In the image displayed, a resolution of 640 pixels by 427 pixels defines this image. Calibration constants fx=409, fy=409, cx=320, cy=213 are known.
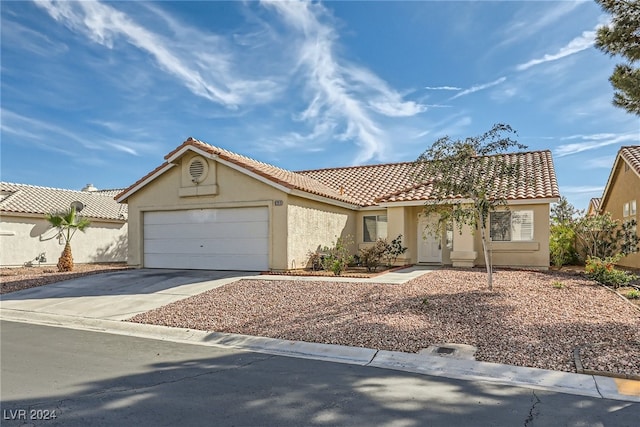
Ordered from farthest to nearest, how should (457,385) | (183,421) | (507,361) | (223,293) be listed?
(223,293), (507,361), (457,385), (183,421)

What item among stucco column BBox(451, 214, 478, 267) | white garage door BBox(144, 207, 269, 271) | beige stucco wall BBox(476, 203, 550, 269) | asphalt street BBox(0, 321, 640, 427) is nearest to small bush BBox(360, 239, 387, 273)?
stucco column BBox(451, 214, 478, 267)

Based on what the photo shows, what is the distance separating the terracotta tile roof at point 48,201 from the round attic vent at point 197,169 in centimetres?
1141

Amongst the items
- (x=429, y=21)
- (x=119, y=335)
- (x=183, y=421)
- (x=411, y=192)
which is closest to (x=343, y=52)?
(x=429, y=21)

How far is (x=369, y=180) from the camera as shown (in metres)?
23.0

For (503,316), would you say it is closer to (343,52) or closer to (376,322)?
(376,322)

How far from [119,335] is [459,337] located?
6622 millimetres

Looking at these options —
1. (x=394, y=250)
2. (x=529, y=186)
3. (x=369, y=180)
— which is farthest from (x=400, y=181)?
(x=529, y=186)

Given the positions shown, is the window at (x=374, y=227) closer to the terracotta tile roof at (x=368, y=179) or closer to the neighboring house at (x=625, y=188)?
the terracotta tile roof at (x=368, y=179)

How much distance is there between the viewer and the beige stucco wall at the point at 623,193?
19.4 metres

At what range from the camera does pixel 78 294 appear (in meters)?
12.3

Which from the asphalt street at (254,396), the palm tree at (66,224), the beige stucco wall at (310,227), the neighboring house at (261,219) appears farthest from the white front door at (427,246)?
the palm tree at (66,224)

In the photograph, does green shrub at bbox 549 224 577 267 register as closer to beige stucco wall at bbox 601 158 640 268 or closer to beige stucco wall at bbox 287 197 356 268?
beige stucco wall at bbox 601 158 640 268

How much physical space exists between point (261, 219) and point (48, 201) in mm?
16683

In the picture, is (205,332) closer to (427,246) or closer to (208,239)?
(208,239)
